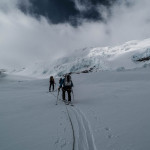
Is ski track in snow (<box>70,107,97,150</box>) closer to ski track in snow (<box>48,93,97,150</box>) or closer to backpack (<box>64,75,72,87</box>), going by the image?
ski track in snow (<box>48,93,97,150</box>)

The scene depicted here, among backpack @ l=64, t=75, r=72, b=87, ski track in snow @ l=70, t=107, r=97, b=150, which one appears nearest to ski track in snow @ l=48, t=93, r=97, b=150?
ski track in snow @ l=70, t=107, r=97, b=150


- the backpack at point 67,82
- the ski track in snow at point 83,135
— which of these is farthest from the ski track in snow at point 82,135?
the backpack at point 67,82

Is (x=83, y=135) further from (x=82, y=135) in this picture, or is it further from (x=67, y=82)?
(x=67, y=82)

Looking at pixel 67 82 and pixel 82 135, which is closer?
pixel 82 135

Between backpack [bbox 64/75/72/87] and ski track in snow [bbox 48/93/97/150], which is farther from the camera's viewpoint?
backpack [bbox 64/75/72/87]

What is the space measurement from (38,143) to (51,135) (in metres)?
0.63

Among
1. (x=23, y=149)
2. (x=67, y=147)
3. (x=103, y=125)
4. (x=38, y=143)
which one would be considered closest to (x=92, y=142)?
(x=67, y=147)

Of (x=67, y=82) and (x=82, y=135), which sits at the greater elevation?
(x=67, y=82)

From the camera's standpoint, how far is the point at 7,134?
4.93 meters

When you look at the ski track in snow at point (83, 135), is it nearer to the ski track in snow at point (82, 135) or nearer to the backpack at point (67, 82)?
the ski track in snow at point (82, 135)

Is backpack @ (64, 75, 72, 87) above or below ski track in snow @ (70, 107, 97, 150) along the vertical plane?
above

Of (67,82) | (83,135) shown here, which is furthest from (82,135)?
(67,82)

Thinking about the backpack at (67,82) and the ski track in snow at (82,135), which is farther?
the backpack at (67,82)

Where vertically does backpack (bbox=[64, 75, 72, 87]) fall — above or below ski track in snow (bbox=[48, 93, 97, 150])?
above
